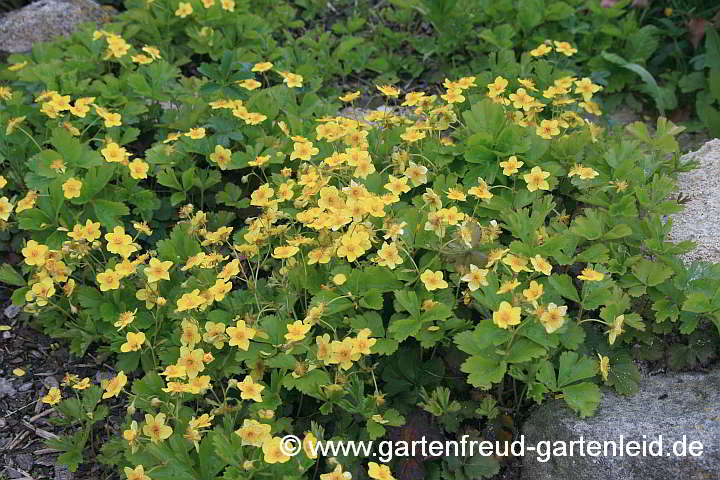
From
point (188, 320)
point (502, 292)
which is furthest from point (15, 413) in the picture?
point (502, 292)

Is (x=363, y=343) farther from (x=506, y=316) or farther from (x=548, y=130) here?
(x=548, y=130)

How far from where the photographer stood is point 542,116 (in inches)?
140

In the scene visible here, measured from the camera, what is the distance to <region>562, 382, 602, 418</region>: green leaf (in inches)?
86.7

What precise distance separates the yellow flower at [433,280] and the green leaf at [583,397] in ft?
1.63

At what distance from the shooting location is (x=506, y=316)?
220cm

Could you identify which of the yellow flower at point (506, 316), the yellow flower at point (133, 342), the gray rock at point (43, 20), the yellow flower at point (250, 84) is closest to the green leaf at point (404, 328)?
the yellow flower at point (506, 316)

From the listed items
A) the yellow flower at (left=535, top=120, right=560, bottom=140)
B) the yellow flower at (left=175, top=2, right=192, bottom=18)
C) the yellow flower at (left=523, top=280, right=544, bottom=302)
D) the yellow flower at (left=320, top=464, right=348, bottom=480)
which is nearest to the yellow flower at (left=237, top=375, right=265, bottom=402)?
the yellow flower at (left=320, top=464, right=348, bottom=480)

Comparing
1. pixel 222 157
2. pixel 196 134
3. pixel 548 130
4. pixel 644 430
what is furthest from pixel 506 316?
pixel 196 134

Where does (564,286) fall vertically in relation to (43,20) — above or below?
below

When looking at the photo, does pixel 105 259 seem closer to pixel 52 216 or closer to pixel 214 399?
pixel 52 216

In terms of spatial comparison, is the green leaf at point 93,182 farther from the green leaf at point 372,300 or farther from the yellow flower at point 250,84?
the green leaf at point 372,300

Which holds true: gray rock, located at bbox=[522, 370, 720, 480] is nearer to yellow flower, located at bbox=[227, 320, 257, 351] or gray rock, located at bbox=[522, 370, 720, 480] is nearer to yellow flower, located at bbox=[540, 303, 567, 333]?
yellow flower, located at bbox=[540, 303, 567, 333]

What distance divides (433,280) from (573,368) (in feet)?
1.68

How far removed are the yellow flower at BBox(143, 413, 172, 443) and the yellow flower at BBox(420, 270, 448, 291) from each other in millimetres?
921
